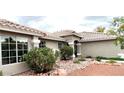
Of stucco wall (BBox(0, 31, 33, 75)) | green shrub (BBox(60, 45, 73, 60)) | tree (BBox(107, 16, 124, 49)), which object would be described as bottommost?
stucco wall (BBox(0, 31, 33, 75))

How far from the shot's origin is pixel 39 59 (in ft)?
40.2

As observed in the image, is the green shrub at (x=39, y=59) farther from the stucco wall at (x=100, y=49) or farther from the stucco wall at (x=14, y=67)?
the stucco wall at (x=100, y=49)

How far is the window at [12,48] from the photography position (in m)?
11.5

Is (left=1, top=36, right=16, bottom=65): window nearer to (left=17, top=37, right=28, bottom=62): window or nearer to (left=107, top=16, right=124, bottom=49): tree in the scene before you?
(left=17, top=37, right=28, bottom=62): window

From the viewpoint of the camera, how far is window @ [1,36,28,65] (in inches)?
454

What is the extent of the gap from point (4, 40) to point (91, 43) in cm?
1618

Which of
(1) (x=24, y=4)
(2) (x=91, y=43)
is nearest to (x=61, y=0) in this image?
(1) (x=24, y=4)

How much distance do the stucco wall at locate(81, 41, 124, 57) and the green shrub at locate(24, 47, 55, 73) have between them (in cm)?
1344

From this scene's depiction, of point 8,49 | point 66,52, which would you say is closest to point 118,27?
point 66,52

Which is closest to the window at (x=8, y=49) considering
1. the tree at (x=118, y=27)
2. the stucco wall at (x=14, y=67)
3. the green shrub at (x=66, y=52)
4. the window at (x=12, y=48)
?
the window at (x=12, y=48)

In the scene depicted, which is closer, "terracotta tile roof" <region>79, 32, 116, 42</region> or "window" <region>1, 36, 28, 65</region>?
"window" <region>1, 36, 28, 65</region>

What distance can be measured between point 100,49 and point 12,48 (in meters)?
15.4

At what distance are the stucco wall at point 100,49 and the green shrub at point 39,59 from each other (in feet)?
44.1

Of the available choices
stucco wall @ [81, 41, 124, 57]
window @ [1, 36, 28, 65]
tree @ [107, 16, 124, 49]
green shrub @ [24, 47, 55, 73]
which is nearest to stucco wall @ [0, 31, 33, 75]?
window @ [1, 36, 28, 65]
